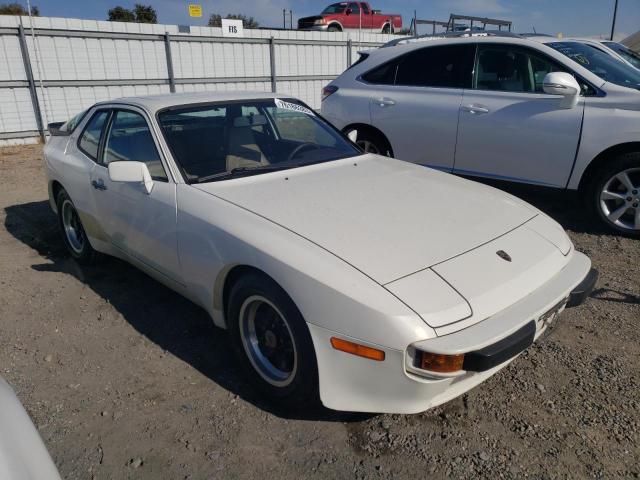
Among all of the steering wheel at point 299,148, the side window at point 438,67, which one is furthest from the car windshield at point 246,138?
the side window at point 438,67

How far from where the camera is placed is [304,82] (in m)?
15.5

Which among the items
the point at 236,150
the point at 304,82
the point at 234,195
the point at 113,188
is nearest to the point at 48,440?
the point at 234,195

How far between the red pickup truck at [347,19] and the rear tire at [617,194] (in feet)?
61.8

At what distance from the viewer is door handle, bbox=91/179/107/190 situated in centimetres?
360

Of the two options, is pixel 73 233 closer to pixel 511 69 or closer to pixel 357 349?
pixel 357 349

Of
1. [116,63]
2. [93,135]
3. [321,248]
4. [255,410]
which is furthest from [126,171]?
[116,63]

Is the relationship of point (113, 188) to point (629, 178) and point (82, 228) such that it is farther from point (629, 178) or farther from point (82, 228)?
point (629, 178)

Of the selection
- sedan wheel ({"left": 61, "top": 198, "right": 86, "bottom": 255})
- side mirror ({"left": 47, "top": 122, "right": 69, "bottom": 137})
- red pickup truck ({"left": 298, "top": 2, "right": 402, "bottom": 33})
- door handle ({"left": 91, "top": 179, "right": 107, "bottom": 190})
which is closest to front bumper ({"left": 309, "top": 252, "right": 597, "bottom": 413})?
door handle ({"left": 91, "top": 179, "right": 107, "bottom": 190})

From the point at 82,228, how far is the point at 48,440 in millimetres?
2224

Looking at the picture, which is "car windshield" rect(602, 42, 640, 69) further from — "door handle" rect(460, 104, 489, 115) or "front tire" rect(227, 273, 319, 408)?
"front tire" rect(227, 273, 319, 408)

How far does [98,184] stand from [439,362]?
2.82m

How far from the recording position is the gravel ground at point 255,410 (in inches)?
86.4

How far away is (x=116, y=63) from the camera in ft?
38.5

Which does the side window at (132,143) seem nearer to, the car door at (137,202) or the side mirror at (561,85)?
the car door at (137,202)
